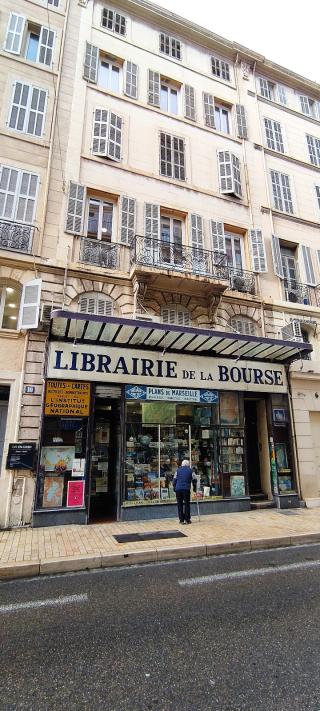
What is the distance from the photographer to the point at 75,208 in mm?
10781

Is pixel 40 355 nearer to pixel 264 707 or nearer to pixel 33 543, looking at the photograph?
pixel 33 543

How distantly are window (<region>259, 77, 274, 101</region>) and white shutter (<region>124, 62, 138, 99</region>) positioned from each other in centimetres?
640

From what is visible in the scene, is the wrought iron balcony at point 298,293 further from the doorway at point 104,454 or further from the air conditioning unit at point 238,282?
the doorway at point 104,454

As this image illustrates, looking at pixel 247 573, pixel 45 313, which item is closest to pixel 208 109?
pixel 45 313

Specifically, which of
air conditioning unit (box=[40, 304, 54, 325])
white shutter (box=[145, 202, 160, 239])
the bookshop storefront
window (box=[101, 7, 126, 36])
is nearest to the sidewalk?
the bookshop storefront

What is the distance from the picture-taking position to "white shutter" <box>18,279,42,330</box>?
29.5 feet

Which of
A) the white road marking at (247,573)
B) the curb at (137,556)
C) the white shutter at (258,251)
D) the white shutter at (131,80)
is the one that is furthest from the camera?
Answer: the white shutter at (131,80)

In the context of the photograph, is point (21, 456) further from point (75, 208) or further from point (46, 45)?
point (46, 45)

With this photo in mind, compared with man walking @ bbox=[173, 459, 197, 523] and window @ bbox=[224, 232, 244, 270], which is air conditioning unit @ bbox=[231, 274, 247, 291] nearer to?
window @ bbox=[224, 232, 244, 270]

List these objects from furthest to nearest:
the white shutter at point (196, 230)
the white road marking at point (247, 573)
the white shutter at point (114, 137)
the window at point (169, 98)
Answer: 1. the window at point (169, 98)
2. the white shutter at point (196, 230)
3. the white shutter at point (114, 137)
4. the white road marking at point (247, 573)

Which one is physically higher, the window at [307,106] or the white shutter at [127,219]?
the window at [307,106]

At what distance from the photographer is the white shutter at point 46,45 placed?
12.0 meters

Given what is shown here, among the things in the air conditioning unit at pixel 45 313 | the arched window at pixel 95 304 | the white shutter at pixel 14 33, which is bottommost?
the air conditioning unit at pixel 45 313

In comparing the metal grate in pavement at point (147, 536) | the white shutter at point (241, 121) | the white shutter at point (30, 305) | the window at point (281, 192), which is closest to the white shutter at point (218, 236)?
the window at point (281, 192)
